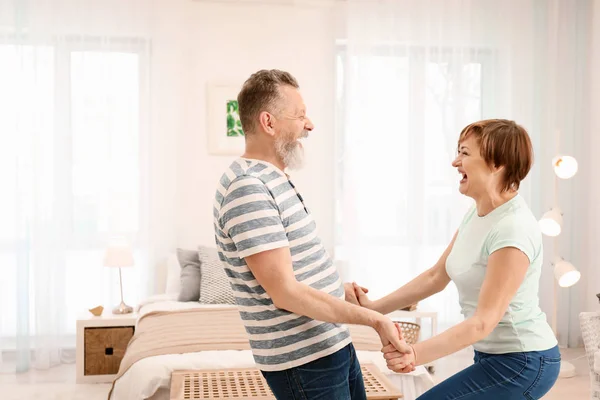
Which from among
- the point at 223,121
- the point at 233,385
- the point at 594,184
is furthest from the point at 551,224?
the point at 233,385

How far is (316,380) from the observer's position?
1.74m

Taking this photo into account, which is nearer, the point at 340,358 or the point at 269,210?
the point at 269,210

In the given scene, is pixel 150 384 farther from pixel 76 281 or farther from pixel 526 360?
pixel 76 281

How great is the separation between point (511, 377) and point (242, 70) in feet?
12.3

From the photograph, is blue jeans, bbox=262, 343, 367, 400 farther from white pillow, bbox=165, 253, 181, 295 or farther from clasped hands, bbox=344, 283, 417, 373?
white pillow, bbox=165, 253, 181, 295

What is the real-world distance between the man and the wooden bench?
91 cm

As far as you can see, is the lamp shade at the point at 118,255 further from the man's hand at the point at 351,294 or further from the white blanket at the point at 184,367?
the man's hand at the point at 351,294

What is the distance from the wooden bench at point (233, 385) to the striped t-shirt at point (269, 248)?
102cm

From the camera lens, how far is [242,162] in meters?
1.78

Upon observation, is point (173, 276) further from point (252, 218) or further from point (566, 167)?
point (252, 218)

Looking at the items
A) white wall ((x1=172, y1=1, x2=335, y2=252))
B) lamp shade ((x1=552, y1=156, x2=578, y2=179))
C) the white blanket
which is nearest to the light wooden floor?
the white blanket

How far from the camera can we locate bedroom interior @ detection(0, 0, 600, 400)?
4840 millimetres

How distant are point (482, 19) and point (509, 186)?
146 inches

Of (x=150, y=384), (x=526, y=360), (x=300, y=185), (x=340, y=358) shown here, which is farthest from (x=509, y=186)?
(x=300, y=185)
